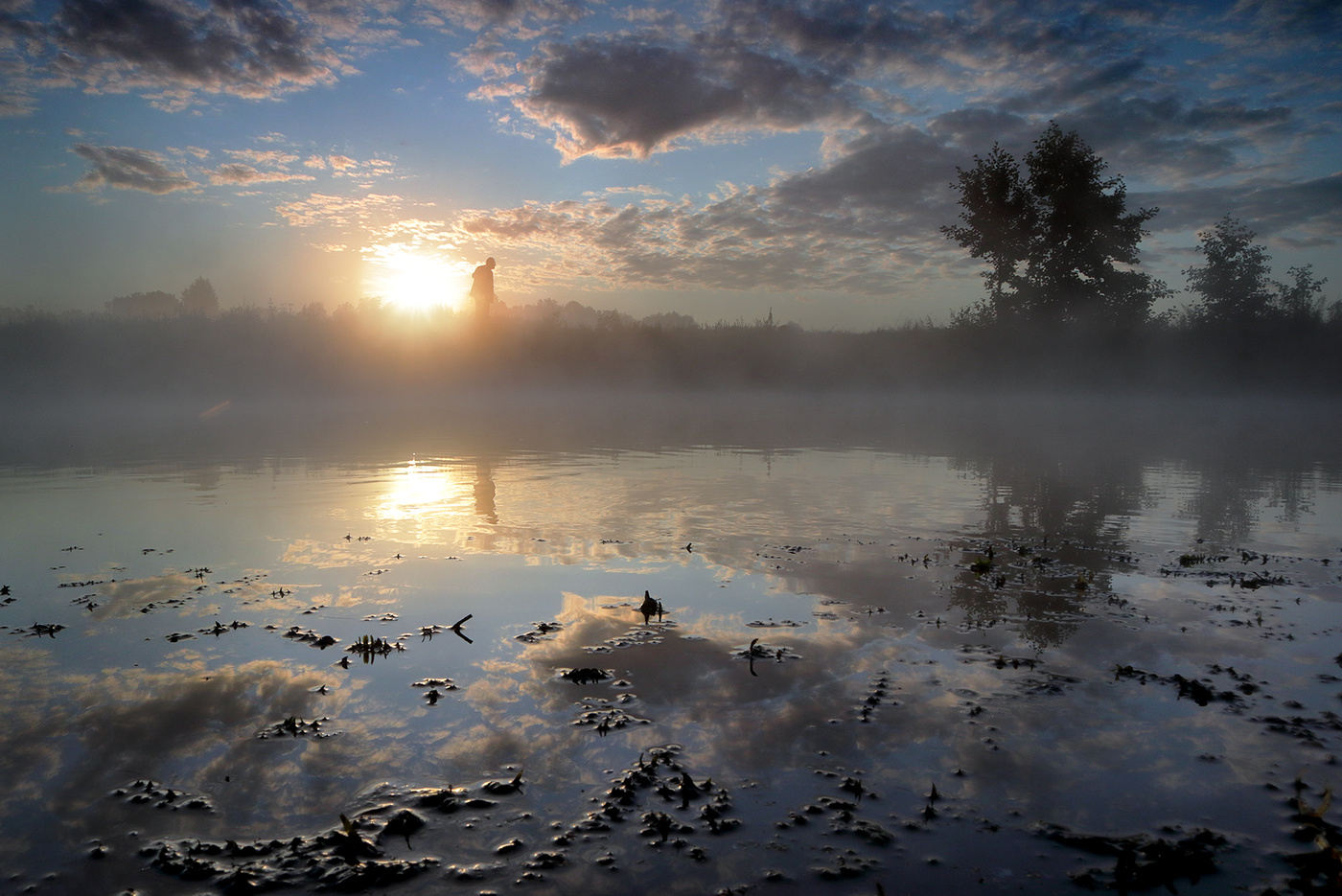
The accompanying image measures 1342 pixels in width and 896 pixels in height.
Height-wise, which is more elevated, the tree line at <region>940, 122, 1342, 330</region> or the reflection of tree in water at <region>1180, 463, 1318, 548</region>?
the tree line at <region>940, 122, 1342, 330</region>

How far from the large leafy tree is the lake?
47.8m

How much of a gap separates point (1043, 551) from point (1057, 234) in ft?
176

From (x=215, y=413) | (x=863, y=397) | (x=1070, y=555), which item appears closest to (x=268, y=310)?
(x=215, y=413)

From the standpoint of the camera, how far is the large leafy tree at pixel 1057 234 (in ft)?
179

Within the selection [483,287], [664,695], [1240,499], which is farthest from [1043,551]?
[483,287]

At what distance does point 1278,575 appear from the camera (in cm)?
951

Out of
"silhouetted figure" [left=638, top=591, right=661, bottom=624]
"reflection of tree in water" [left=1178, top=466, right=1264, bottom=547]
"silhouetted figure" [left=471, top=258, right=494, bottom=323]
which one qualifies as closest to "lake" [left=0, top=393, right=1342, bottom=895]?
"silhouetted figure" [left=638, top=591, right=661, bottom=624]

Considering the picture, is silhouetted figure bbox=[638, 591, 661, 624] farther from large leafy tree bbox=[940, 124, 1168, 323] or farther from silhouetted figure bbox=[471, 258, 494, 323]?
large leafy tree bbox=[940, 124, 1168, 323]

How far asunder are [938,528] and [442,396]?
52499 millimetres

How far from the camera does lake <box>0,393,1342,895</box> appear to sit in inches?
152

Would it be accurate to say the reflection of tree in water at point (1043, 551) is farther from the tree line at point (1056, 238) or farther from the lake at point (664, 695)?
the tree line at point (1056, 238)

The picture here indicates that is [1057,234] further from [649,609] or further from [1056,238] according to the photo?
[649,609]

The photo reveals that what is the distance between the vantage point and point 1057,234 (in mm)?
55438

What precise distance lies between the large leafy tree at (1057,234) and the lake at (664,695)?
47.8m
